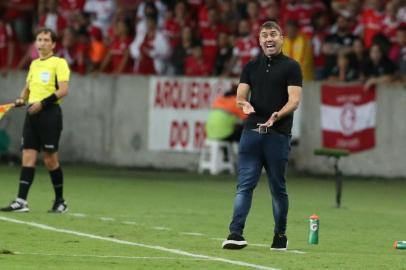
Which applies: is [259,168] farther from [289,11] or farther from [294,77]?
[289,11]

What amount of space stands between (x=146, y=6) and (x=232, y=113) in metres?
4.06

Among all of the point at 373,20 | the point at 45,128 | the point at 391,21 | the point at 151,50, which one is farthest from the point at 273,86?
the point at 151,50

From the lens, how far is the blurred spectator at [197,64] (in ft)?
87.4

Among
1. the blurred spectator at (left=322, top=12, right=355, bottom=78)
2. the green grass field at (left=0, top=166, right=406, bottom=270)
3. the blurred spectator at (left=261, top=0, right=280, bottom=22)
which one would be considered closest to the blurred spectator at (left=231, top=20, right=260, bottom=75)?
the blurred spectator at (left=261, top=0, right=280, bottom=22)

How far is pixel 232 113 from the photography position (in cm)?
2506

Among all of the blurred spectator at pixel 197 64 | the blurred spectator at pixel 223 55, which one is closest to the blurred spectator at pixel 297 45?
the blurred spectator at pixel 223 55

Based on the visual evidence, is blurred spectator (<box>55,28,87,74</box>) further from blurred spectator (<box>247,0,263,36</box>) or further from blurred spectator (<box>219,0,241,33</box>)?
blurred spectator (<box>247,0,263,36</box>)

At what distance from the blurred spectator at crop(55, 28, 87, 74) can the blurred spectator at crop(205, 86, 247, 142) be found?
3.84 metres

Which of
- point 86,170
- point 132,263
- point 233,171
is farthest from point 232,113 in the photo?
point 132,263

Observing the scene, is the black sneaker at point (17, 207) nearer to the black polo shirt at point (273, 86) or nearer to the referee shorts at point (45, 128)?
the referee shorts at point (45, 128)

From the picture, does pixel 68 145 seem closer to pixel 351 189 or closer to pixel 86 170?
pixel 86 170

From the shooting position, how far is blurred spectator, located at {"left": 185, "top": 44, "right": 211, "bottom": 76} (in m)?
26.6

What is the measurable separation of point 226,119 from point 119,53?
3.79 metres

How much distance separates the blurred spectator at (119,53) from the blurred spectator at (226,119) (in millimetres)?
2995
